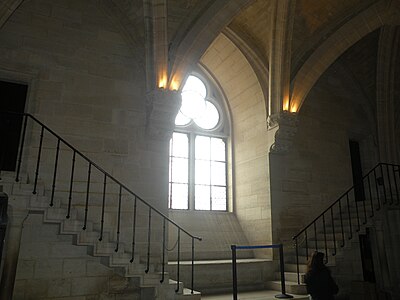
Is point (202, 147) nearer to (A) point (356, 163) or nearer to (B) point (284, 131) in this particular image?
(B) point (284, 131)

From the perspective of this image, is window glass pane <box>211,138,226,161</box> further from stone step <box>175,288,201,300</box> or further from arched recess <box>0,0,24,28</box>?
arched recess <box>0,0,24,28</box>

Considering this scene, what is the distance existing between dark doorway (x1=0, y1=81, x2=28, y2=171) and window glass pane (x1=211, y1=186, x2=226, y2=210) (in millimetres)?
4557

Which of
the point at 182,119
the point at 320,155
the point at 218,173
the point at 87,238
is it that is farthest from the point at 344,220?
the point at 87,238

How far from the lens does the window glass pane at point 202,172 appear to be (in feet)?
27.6

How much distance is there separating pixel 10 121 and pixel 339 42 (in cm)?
691

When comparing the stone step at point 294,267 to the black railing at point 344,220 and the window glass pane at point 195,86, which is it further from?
the window glass pane at point 195,86

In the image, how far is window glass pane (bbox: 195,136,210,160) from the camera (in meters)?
8.59

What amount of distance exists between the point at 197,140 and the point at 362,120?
491cm

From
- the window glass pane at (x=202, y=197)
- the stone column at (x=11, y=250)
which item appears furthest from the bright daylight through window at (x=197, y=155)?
the stone column at (x=11, y=250)

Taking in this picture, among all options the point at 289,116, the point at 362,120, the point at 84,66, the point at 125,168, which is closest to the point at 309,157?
the point at 289,116

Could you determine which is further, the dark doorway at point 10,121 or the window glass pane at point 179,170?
the window glass pane at point 179,170

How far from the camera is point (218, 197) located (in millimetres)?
8586

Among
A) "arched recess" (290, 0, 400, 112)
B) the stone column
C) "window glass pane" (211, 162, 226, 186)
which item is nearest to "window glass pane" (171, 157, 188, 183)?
"window glass pane" (211, 162, 226, 186)

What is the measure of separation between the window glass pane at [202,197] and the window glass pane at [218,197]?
0.47ft
